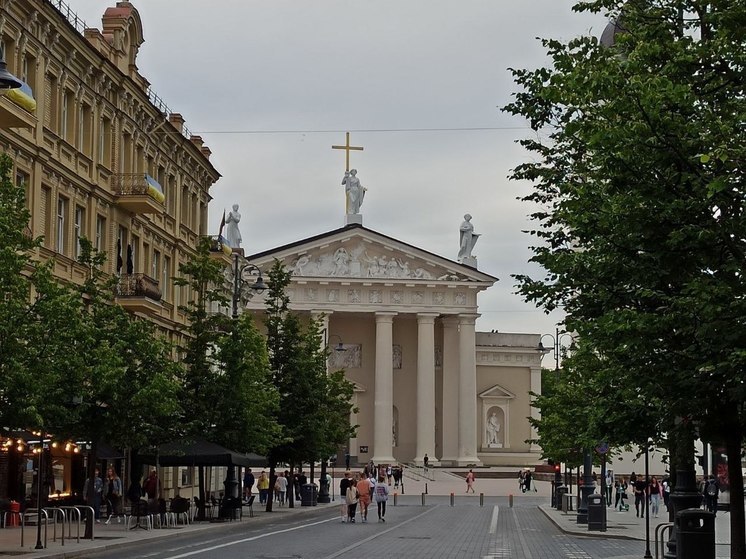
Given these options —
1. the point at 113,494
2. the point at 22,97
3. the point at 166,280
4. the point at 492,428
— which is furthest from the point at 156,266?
the point at 492,428

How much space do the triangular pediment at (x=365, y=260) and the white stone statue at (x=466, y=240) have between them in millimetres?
4692

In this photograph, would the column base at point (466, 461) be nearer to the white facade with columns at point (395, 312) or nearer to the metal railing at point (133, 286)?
the white facade with columns at point (395, 312)

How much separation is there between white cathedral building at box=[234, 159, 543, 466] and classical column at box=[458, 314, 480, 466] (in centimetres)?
8

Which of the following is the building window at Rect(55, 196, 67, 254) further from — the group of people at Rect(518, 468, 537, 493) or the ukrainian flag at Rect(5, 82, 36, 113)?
the group of people at Rect(518, 468, 537, 493)

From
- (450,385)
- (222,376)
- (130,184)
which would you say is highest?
(130,184)

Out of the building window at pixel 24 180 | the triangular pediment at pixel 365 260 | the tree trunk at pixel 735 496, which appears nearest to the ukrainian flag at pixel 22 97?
the building window at pixel 24 180

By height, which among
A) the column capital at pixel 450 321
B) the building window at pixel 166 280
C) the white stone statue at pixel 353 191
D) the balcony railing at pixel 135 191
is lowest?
the building window at pixel 166 280

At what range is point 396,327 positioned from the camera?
112 m

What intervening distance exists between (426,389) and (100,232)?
210 ft

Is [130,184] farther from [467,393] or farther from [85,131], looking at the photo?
[467,393]

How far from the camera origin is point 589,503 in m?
37.9

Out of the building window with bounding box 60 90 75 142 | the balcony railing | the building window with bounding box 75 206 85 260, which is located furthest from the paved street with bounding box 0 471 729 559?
the building window with bounding box 60 90 75 142

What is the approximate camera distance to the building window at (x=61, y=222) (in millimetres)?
39125

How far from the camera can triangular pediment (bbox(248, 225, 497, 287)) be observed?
105500mm
